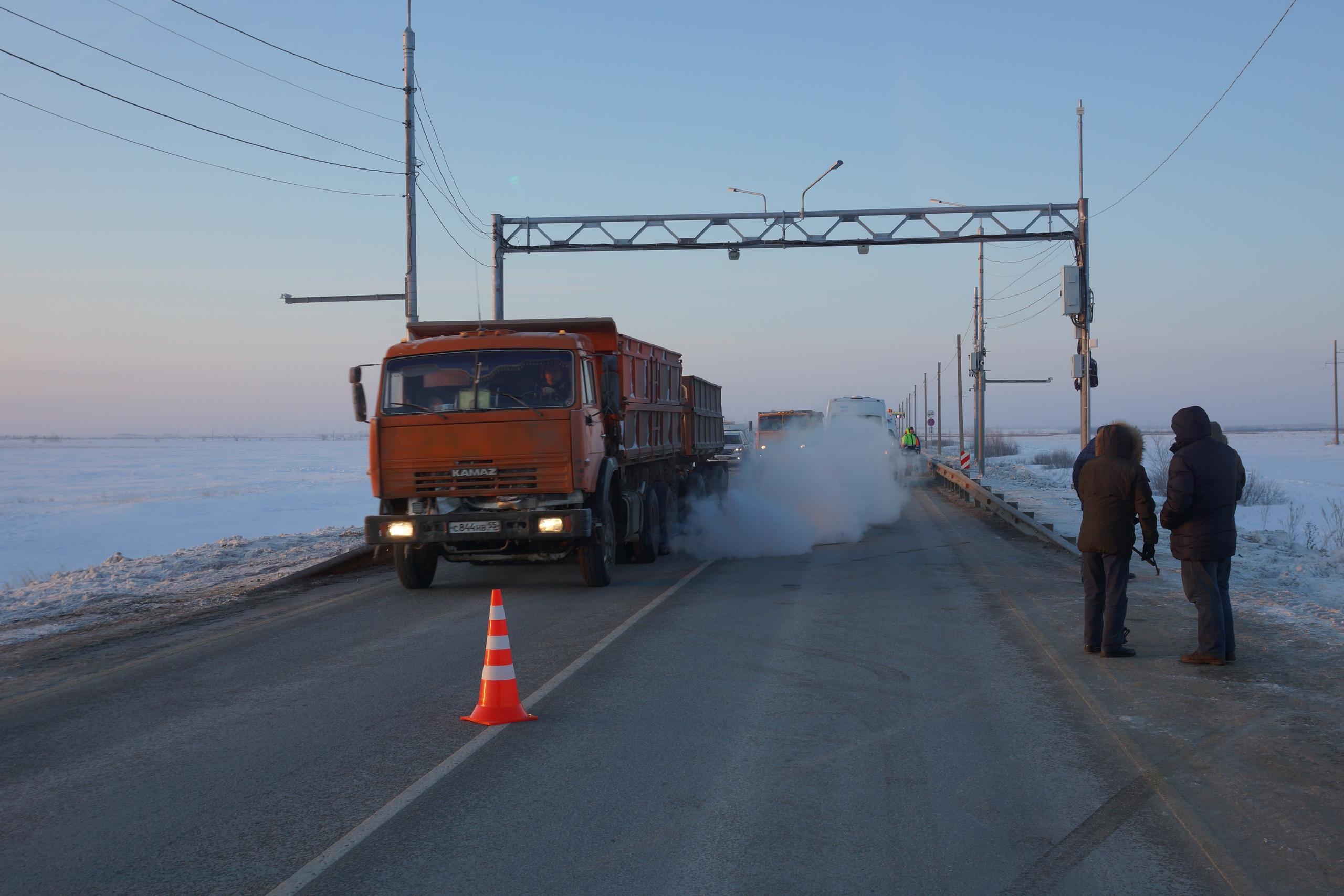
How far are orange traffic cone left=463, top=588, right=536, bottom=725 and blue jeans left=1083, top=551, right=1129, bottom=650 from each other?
15.0 feet

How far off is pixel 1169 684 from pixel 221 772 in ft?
20.5

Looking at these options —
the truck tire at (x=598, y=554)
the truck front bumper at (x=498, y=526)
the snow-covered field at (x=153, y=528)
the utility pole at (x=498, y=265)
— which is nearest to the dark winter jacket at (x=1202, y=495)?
the truck front bumper at (x=498, y=526)

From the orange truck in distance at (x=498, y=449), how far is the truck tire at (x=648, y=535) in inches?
58.1

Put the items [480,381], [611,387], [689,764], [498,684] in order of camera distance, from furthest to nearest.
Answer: [611,387] < [480,381] < [498,684] < [689,764]

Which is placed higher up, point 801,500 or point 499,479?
point 499,479

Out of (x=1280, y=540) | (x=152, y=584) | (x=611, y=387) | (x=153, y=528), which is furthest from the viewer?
(x=153, y=528)

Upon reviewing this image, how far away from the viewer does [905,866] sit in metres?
4.07

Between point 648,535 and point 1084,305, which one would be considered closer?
point 648,535

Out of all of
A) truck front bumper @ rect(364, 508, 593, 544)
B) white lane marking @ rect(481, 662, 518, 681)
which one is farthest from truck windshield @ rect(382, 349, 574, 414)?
white lane marking @ rect(481, 662, 518, 681)

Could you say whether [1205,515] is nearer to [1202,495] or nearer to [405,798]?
[1202,495]

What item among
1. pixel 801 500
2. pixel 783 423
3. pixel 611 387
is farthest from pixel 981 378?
pixel 611 387

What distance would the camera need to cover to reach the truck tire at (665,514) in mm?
15688

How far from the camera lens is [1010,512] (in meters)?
19.8

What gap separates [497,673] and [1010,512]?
15553 mm
